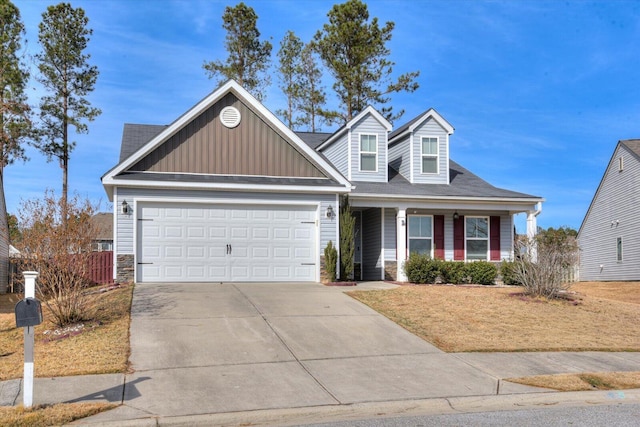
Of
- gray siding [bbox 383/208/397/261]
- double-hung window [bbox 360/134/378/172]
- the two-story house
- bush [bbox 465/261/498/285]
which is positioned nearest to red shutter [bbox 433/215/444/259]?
the two-story house

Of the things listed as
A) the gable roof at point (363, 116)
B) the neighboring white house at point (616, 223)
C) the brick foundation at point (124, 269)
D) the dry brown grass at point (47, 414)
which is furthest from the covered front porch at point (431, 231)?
the dry brown grass at point (47, 414)

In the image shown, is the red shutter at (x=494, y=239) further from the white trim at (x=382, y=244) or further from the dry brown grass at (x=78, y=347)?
the dry brown grass at (x=78, y=347)

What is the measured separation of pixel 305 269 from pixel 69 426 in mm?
11515

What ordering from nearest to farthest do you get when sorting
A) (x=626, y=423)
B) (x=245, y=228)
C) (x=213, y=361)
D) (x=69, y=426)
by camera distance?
(x=69, y=426)
(x=626, y=423)
(x=213, y=361)
(x=245, y=228)

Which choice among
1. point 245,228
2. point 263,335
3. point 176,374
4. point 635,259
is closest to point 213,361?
point 176,374

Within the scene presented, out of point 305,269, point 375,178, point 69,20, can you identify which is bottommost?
point 305,269

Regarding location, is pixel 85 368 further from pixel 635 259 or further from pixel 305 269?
pixel 635 259

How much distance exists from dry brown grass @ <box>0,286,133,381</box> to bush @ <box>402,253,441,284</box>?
939cm

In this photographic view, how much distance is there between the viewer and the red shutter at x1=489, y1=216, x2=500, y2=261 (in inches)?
842

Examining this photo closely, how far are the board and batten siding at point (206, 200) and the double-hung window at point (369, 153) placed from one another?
4.17 m

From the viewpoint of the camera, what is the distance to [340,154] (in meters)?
21.9

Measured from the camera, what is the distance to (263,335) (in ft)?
34.2

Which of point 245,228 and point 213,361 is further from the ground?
point 245,228

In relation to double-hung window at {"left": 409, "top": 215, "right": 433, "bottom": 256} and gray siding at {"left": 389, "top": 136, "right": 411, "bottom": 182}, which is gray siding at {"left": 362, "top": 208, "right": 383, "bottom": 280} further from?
gray siding at {"left": 389, "top": 136, "right": 411, "bottom": 182}
